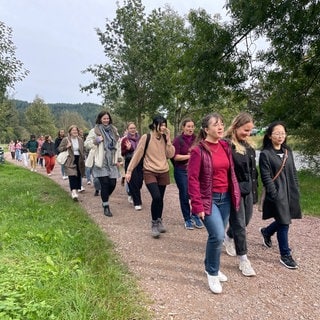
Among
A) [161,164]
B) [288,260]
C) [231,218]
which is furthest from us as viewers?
[161,164]

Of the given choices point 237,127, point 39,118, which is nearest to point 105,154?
point 237,127

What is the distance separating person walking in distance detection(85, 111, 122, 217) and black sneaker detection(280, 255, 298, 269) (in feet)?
11.3

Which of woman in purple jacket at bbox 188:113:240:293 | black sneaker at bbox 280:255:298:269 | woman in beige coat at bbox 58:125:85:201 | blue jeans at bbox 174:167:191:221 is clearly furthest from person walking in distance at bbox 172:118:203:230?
woman in beige coat at bbox 58:125:85:201

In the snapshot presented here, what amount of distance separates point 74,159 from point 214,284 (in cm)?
533

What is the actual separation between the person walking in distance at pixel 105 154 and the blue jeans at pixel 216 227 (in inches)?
134

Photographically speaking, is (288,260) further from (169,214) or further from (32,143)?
(32,143)

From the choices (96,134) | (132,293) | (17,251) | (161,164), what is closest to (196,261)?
(132,293)

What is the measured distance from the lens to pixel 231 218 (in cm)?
399

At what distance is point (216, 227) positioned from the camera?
3590 mm

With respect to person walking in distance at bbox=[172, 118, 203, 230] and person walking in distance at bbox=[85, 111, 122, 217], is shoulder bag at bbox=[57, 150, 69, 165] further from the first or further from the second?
person walking in distance at bbox=[172, 118, 203, 230]

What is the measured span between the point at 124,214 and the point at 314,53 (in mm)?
7138

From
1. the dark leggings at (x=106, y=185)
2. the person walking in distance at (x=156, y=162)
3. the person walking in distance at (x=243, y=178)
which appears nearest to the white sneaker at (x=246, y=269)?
the person walking in distance at (x=243, y=178)

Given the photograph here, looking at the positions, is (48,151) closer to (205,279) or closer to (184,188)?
(184,188)

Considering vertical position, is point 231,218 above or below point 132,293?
above
